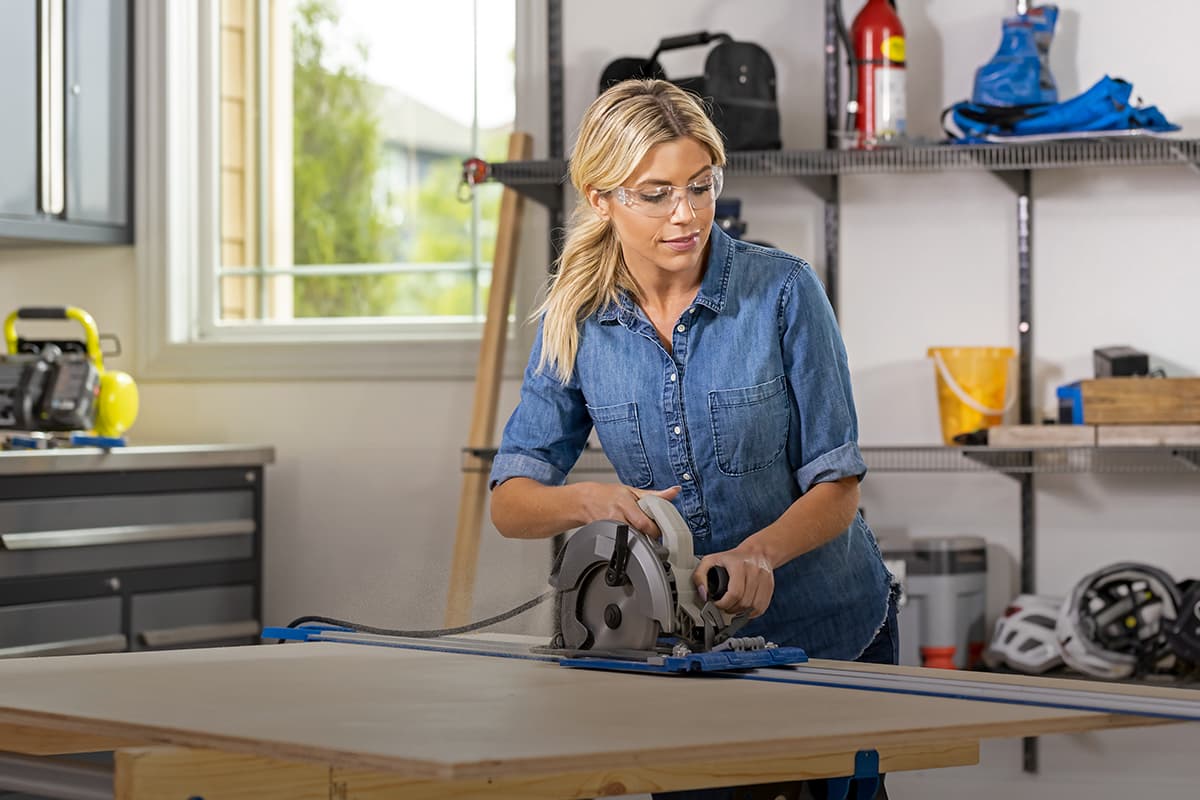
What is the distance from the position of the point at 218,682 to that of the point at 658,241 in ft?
2.32

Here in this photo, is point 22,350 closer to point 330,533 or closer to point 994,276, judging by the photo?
point 330,533

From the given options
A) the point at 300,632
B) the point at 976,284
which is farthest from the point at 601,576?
the point at 976,284

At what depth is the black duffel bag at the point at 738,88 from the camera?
3.22 metres

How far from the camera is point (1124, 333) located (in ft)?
10.8

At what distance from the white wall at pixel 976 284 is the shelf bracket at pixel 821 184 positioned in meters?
0.05

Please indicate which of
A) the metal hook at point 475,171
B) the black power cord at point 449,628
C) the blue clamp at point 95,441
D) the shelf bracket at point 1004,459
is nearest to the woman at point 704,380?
the black power cord at point 449,628

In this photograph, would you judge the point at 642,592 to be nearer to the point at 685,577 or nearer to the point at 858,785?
the point at 685,577

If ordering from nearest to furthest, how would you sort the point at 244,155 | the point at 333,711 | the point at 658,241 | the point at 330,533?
the point at 333,711
the point at 658,241
the point at 330,533
the point at 244,155

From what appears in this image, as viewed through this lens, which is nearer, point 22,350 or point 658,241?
point 658,241

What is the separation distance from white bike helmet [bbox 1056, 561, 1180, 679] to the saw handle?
61.7 inches

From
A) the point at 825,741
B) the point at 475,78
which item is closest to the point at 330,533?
the point at 475,78

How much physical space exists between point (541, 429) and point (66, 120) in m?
2.29

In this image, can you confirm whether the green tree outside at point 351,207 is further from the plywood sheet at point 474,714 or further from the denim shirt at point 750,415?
the plywood sheet at point 474,714

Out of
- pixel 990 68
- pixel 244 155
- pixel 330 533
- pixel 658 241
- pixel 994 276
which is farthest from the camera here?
pixel 244 155
